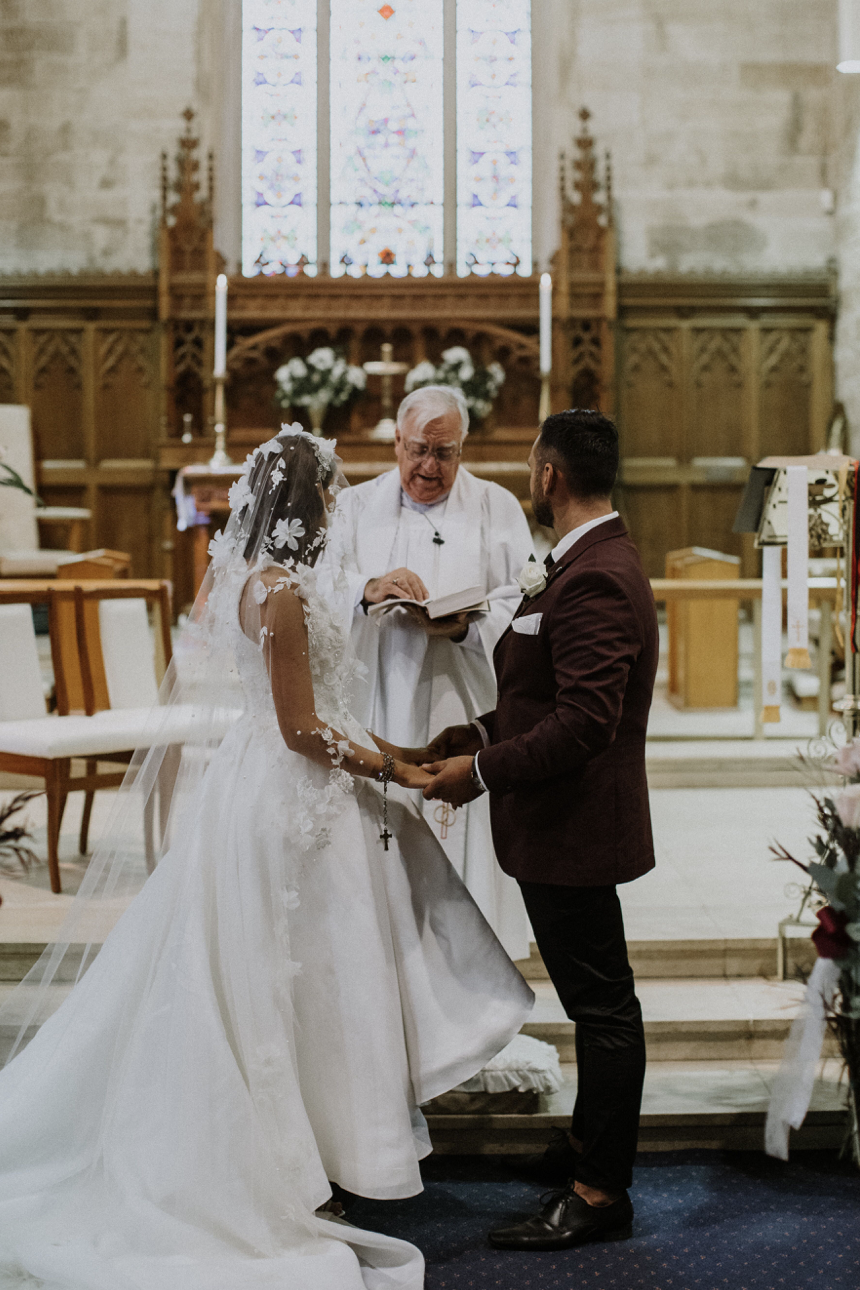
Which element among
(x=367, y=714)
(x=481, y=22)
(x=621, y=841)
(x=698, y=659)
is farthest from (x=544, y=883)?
(x=481, y=22)

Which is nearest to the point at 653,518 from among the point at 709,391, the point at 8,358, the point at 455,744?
the point at 709,391

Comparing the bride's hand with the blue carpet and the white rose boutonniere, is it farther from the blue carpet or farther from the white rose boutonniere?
the blue carpet

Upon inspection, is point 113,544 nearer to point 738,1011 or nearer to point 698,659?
point 698,659

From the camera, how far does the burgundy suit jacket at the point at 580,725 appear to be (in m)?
2.39

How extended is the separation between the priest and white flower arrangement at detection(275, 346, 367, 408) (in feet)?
17.1

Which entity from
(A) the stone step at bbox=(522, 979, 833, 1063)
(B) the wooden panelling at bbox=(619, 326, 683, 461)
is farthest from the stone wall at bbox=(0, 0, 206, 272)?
(A) the stone step at bbox=(522, 979, 833, 1063)

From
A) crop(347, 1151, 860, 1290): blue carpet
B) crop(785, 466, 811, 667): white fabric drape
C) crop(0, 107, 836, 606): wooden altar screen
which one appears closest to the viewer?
crop(347, 1151, 860, 1290): blue carpet

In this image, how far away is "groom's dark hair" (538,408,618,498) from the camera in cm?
246

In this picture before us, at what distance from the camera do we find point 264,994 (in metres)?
2.46

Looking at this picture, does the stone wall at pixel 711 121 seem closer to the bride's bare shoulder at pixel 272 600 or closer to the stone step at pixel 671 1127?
the stone step at pixel 671 1127

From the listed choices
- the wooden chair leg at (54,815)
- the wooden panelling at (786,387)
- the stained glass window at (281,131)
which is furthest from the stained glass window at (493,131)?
the wooden chair leg at (54,815)

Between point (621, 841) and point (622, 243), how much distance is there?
7821 mm

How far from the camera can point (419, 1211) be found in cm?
275

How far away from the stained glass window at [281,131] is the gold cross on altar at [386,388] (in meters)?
1.89
